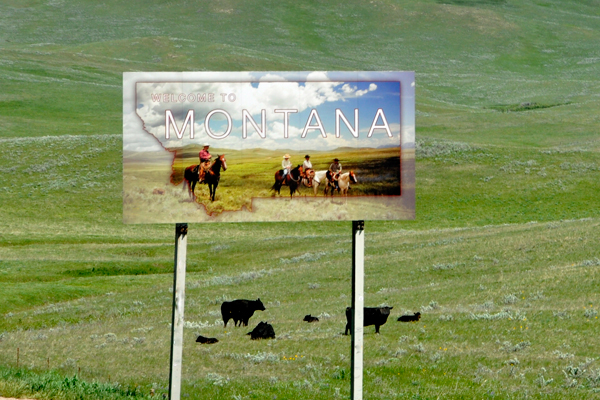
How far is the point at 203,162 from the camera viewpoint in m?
→ 14.3

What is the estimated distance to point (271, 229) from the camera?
61.2 metres

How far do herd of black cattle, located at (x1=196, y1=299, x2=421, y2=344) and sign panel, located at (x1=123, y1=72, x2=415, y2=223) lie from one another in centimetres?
886

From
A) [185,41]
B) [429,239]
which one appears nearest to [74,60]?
[185,41]

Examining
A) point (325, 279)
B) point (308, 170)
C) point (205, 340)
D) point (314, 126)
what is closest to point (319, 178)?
point (308, 170)

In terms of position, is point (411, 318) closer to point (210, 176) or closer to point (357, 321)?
point (357, 321)

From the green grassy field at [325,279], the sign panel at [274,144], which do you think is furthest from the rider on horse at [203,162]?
the green grassy field at [325,279]

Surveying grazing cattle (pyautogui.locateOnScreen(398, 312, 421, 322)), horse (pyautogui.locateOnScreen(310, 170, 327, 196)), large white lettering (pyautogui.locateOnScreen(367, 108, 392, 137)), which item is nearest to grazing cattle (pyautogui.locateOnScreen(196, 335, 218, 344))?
grazing cattle (pyautogui.locateOnScreen(398, 312, 421, 322))

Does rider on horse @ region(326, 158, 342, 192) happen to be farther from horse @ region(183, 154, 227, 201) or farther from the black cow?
the black cow

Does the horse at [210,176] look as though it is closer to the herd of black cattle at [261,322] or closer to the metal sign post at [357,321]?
the metal sign post at [357,321]

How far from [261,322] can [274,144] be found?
9803 mm

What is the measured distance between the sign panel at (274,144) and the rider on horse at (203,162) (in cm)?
2

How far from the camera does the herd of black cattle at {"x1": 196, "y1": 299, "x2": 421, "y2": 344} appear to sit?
22734 mm

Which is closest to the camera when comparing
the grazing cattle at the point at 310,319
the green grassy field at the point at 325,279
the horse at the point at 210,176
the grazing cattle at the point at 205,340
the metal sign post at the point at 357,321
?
the metal sign post at the point at 357,321

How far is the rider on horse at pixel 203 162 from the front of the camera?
559 inches
